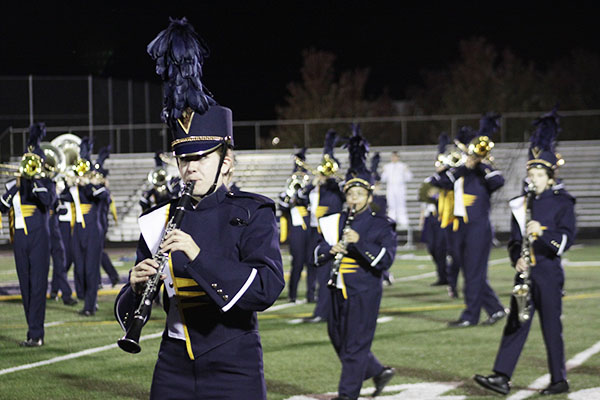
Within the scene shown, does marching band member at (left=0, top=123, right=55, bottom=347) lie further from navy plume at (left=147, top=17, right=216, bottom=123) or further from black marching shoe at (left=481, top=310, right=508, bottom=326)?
navy plume at (left=147, top=17, right=216, bottom=123)

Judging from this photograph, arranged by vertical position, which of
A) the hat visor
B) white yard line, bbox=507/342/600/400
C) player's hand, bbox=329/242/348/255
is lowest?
white yard line, bbox=507/342/600/400

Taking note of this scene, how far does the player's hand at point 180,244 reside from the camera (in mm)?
3613

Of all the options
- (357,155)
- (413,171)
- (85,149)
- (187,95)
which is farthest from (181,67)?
(413,171)

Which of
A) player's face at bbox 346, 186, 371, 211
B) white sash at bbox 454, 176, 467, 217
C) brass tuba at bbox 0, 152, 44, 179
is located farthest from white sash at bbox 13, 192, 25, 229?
white sash at bbox 454, 176, 467, 217

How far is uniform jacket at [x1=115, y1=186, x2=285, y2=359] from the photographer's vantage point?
151 inches

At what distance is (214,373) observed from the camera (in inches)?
153

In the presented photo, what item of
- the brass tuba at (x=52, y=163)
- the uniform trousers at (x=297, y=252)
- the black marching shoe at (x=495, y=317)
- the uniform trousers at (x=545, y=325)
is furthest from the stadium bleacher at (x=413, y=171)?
the uniform trousers at (x=545, y=325)

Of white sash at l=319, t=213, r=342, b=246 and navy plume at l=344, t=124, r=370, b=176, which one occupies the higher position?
navy plume at l=344, t=124, r=370, b=176

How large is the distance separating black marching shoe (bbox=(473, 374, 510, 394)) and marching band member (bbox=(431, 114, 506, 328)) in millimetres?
3805

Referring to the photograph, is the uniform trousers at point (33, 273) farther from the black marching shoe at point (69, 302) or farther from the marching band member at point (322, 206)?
the black marching shoe at point (69, 302)

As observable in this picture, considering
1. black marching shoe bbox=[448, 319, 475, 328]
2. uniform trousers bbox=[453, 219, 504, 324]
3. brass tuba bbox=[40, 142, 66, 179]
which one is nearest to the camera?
brass tuba bbox=[40, 142, 66, 179]

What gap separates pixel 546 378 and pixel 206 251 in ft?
16.7

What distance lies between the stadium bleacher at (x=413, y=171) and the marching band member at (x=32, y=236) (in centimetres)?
1835

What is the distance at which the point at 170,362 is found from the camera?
397 centimetres
